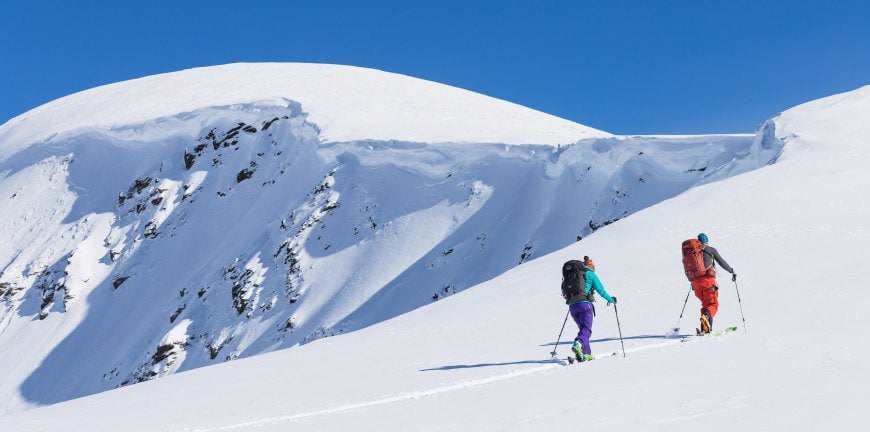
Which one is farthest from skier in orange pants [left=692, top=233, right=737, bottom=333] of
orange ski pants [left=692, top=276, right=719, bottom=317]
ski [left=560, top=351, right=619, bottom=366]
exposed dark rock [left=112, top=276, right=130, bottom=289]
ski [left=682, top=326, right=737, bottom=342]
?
exposed dark rock [left=112, top=276, right=130, bottom=289]

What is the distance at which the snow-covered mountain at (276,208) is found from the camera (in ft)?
101

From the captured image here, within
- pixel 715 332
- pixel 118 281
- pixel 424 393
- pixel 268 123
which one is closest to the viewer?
pixel 424 393

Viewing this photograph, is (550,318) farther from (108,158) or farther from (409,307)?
(108,158)

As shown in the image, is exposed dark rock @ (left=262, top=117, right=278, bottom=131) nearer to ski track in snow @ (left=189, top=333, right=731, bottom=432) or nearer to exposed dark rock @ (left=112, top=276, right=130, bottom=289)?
exposed dark rock @ (left=112, top=276, right=130, bottom=289)

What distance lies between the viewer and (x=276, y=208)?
42.4 meters

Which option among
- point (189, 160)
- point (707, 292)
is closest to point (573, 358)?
point (707, 292)

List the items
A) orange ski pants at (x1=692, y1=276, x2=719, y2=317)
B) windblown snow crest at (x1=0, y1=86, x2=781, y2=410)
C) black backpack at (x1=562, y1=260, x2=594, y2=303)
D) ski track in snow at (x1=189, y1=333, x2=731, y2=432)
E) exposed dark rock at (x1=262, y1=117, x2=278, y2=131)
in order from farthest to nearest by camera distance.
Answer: exposed dark rock at (x1=262, y1=117, x2=278, y2=131) < windblown snow crest at (x1=0, y1=86, x2=781, y2=410) < orange ski pants at (x1=692, y1=276, x2=719, y2=317) < black backpack at (x1=562, y1=260, x2=594, y2=303) < ski track in snow at (x1=189, y1=333, x2=731, y2=432)

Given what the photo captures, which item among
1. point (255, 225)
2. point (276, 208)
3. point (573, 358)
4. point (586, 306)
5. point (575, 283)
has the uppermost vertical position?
point (276, 208)

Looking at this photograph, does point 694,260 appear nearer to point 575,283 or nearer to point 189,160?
point 575,283

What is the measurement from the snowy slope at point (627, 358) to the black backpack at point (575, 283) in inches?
35.4

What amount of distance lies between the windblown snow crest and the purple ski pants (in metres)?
15.2

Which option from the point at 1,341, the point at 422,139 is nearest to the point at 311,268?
the point at 422,139

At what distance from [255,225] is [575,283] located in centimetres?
3365

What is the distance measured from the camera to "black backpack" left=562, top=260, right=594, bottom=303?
423 inches
